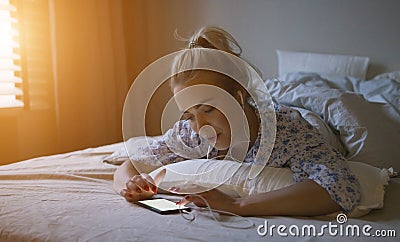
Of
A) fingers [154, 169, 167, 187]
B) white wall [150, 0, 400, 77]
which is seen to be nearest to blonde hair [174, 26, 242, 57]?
fingers [154, 169, 167, 187]

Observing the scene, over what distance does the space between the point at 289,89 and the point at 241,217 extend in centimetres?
88

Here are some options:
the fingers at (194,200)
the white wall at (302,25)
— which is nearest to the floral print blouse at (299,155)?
the fingers at (194,200)

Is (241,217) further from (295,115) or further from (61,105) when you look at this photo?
(61,105)

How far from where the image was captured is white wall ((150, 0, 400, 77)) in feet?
7.52

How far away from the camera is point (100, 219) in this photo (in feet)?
3.46

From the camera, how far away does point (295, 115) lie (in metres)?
1.28

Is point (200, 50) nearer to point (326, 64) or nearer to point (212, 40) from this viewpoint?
point (212, 40)

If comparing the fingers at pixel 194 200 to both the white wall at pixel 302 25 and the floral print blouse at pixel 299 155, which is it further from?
the white wall at pixel 302 25

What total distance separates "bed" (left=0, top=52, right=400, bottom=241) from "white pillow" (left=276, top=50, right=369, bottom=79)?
6.3 inches

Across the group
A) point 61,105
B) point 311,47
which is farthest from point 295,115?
point 61,105

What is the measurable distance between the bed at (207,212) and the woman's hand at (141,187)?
2 cm

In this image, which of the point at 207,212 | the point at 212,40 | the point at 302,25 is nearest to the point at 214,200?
the point at 207,212

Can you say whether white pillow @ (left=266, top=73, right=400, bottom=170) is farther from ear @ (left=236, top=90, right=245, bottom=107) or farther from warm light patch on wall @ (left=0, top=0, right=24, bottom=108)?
warm light patch on wall @ (left=0, top=0, right=24, bottom=108)

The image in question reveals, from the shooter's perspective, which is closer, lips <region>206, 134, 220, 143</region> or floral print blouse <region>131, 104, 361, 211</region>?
floral print blouse <region>131, 104, 361, 211</region>
